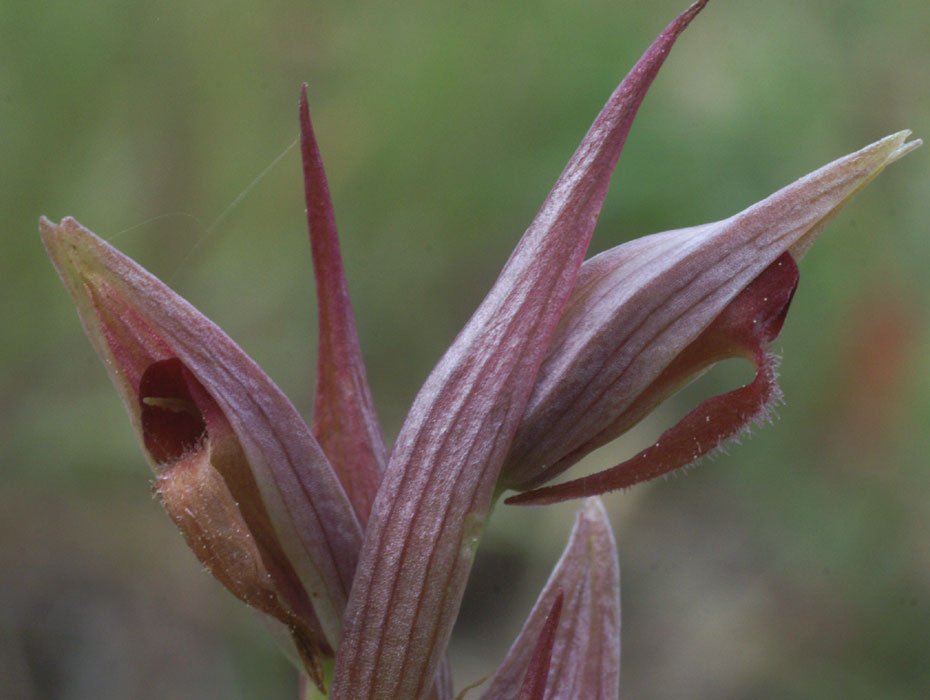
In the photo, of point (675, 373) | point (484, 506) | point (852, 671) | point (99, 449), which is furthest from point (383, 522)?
point (852, 671)

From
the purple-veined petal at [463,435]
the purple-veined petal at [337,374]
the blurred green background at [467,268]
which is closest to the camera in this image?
the purple-veined petal at [463,435]

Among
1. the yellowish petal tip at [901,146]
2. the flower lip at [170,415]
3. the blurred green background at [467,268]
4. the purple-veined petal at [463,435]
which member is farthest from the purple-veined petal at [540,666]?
the blurred green background at [467,268]

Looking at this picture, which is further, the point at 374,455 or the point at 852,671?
the point at 852,671

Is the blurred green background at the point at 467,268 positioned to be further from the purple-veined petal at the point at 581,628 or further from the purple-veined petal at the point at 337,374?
the purple-veined petal at the point at 337,374

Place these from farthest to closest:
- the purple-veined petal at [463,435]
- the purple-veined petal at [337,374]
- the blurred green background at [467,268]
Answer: the blurred green background at [467,268] < the purple-veined petal at [337,374] < the purple-veined petal at [463,435]

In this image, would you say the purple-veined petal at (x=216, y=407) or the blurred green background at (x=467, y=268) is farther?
the blurred green background at (x=467, y=268)

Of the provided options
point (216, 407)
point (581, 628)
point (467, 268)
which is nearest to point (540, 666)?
point (581, 628)

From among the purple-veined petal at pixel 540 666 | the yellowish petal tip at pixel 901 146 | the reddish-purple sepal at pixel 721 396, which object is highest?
the yellowish petal tip at pixel 901 146

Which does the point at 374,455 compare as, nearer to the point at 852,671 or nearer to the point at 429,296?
the point at 429,296
